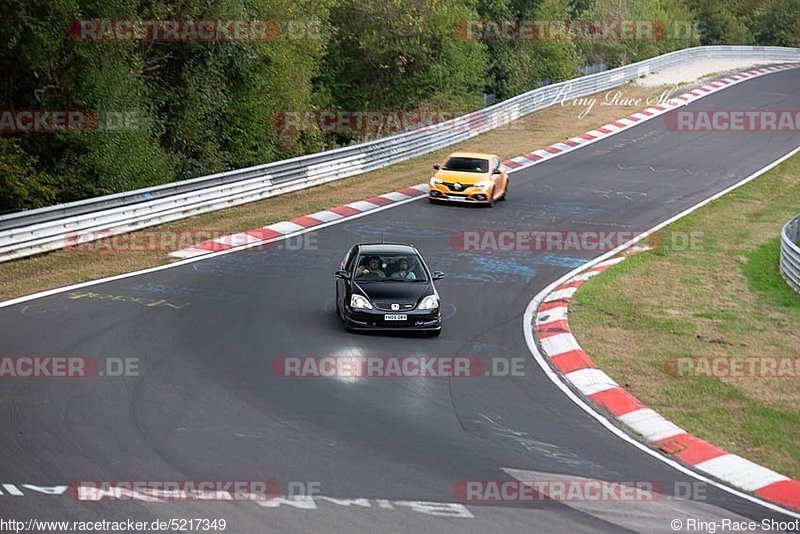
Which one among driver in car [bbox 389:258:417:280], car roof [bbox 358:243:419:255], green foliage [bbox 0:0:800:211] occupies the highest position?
green foliage [bbox 0:0:800:211]

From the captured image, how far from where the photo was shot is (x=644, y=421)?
527 inches

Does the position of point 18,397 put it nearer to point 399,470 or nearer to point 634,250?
point 399,470

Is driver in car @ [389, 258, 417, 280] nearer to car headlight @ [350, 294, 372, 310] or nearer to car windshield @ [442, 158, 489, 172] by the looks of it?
car headlight @ [350, 294, 372, 310]

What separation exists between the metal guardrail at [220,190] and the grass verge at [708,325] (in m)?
10.4

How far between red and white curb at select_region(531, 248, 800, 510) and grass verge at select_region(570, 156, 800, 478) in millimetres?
211

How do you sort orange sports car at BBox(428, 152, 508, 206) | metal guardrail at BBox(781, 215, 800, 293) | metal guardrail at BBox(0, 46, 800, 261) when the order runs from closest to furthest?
1. metal guardrail at BBox(0, 46, 800, 261)
2. metal guardrail at BBox(781, 215, 800, 293)
3. orange sports car at BBox(428, 152, 508, 206)

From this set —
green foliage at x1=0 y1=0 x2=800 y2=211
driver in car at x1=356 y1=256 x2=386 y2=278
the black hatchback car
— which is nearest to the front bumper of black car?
the black hatchback car

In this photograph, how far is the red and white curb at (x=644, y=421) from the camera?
11359 millimetres

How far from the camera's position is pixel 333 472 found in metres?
10.8

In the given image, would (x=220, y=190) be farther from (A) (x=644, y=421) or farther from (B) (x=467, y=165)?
(A) (x=644, y=421)

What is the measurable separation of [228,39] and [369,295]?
19039 mm

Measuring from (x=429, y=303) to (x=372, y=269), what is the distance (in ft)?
4.46

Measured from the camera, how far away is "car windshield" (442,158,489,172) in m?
29.8

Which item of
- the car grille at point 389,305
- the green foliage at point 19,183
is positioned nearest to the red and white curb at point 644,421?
the car grille at point 389,305
